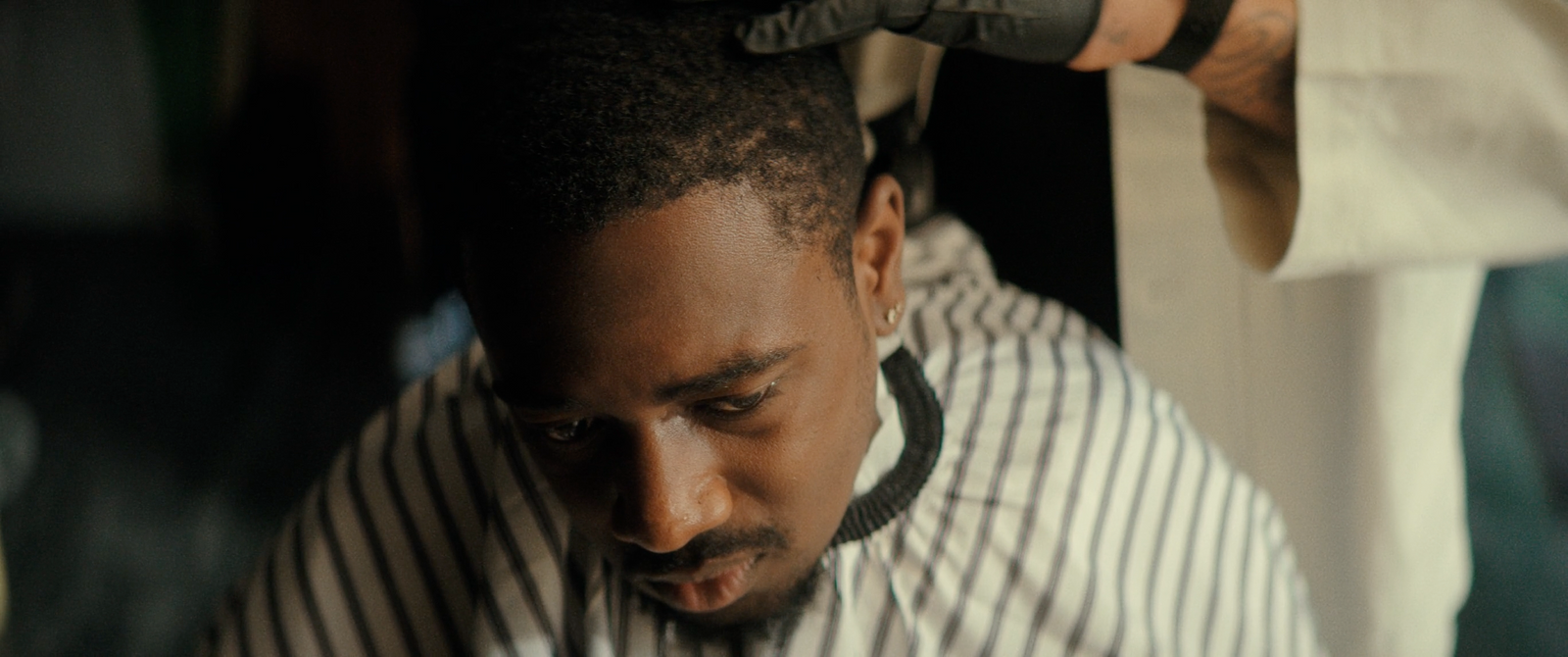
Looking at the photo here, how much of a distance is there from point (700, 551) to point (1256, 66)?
0.57m

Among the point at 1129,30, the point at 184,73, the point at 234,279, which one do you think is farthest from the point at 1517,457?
the point at 184,73

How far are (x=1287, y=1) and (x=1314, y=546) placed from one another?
0.70m

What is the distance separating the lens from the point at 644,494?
2.50 feet

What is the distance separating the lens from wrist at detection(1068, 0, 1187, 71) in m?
0.85

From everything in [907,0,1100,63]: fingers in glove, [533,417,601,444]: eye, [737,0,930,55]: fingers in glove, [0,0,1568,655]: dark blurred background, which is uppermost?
[737,0,930,55]: fingers in glove

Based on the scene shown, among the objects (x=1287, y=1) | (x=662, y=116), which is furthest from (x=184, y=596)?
(x=1287, y=1)

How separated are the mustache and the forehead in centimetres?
15

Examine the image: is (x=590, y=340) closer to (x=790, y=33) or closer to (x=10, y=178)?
(x=790, y=33)

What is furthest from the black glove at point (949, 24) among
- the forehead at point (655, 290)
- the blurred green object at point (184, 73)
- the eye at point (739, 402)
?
the blurred green object at point (184, 73)

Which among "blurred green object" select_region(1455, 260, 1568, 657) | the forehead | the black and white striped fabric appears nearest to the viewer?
the forehead

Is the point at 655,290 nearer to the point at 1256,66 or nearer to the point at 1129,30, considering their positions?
the point at 1129,30

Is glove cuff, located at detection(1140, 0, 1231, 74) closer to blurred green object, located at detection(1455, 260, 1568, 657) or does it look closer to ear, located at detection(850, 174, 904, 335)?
ear, located at detection(850, 174, 904, 335)

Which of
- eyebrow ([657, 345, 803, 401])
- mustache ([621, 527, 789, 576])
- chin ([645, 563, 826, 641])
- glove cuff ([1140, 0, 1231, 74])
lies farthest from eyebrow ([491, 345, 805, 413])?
glove cuff ([1140, 0, 1231, 74])

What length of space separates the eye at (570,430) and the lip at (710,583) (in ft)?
0.39
